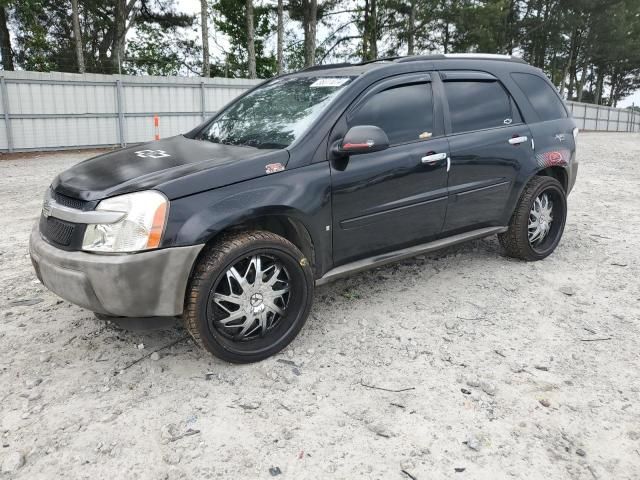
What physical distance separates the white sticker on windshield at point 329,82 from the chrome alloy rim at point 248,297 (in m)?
1.38

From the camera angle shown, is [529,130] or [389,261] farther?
[529,130]

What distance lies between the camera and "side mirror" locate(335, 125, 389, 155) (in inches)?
132

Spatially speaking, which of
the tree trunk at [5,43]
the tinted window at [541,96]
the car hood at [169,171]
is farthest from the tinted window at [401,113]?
the tree trunk at [5,43]

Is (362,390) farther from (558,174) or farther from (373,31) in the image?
(373,31)

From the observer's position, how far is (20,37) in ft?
81.3

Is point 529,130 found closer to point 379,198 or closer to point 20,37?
point 379,198

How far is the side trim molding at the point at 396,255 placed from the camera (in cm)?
361

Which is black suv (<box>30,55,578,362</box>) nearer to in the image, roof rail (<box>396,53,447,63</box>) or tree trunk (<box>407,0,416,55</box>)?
roof rail (<box>396,53,447,63</box>)

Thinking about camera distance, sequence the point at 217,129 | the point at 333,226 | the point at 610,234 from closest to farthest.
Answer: the point at 333,226 → the point at 217,129 → the point at 610,234

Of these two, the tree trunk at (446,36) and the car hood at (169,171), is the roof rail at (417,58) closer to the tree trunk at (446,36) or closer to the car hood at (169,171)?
the car hood at (169,171)

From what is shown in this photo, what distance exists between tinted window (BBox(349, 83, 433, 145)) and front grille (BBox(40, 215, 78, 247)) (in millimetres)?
1834

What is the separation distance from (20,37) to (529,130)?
26.6 m

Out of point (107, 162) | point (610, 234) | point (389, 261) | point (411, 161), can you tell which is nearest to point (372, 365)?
point (389, 261)

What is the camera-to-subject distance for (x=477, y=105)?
4.39m
